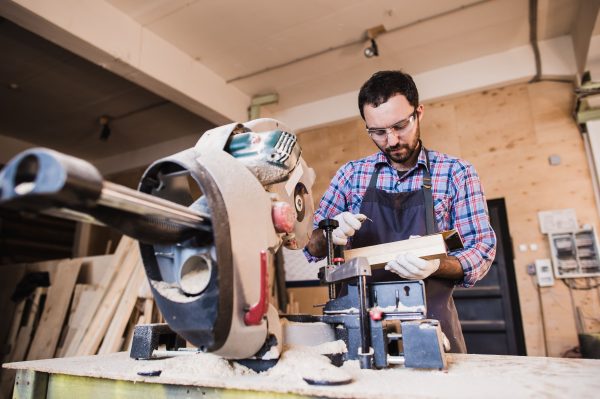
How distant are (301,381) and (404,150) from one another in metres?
1.08

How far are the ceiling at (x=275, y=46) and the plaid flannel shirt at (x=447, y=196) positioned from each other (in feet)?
6.97

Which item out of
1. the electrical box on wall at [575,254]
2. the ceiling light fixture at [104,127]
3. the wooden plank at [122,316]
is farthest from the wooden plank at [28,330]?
the electrical box on wall at [575,254]

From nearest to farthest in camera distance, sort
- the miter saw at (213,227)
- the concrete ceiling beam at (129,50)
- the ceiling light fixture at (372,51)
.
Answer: the miter saw at (213,227) < the concrete ceiling beam at (129,50) < the ceiling light fixture at (372,51)

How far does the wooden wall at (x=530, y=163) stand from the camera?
11.3ft

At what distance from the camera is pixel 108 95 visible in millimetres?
4598

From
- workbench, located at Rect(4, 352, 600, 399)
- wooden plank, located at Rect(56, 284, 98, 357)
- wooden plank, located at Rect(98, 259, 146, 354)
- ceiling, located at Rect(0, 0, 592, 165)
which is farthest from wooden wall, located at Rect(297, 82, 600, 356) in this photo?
wooden plank, located at Rect(56, 284, 98, 357)

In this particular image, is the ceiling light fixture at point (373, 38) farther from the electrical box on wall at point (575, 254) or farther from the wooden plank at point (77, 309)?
the wooden plank at point (77, 309)

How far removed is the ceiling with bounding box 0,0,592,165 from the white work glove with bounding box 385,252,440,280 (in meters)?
2.75

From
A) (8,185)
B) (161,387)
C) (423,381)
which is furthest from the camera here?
(161,387)

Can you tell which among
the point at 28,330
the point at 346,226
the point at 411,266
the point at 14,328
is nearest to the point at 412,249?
the point at 411,266

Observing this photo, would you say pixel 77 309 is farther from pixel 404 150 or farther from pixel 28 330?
pixel 404 150

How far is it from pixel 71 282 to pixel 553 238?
4478mm

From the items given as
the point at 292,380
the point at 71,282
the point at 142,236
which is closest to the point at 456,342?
the point at 292,380

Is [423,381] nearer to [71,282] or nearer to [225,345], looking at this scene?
[225,345]
